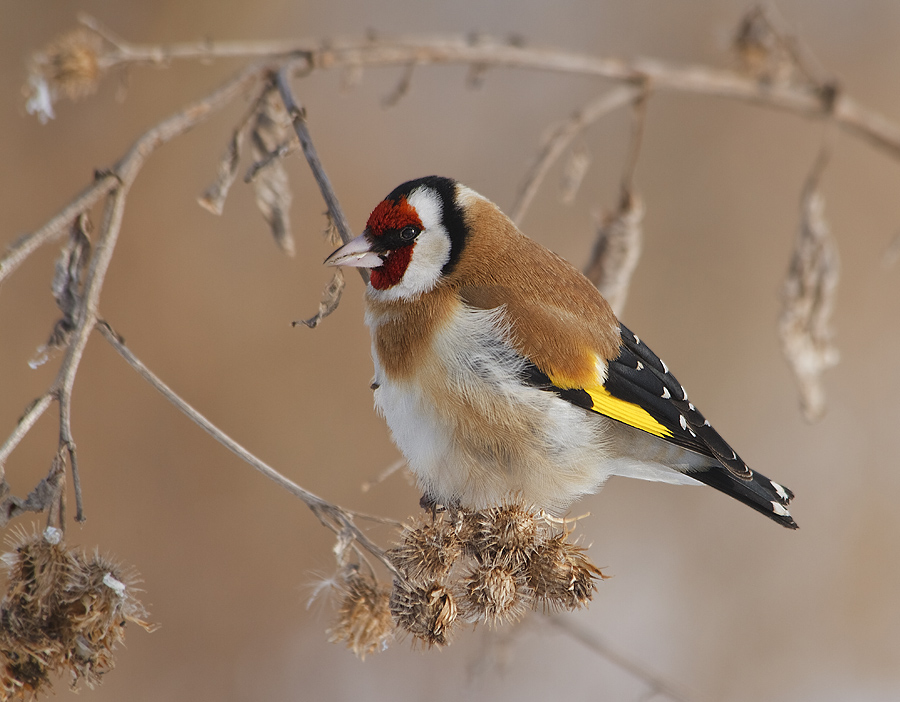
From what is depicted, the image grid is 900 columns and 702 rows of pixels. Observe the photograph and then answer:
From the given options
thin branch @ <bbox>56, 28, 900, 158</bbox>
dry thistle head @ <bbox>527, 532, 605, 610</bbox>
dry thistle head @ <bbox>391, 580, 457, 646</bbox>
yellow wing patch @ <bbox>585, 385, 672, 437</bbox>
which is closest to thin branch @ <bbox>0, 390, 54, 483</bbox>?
dry thistle head @ <bbox>391, 580, 457, 646</bbox>

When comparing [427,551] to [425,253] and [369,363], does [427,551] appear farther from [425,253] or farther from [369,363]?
[369,363]

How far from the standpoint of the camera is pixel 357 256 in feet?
8.16

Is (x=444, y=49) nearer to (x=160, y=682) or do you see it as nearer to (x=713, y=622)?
(x=160, y=682)

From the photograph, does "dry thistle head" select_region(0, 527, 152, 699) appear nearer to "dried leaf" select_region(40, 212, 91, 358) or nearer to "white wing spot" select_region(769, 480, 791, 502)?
"dried leaf" select_region(40, 212, 91, 358)

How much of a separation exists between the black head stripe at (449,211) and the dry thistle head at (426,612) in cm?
111

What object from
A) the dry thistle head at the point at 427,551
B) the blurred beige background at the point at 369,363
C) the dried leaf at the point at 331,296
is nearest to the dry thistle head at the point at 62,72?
the dried leaf at the point at 331,296

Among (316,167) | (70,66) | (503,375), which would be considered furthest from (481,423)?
(70,66)

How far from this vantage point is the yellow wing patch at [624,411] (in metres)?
2.50

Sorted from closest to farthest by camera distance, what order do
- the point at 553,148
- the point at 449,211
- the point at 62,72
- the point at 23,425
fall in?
the point at 23,425 < the point at 62,72 < the point at 449,211 < the point at 553,148

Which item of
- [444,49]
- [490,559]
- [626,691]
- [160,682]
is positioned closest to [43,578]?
[490,559]

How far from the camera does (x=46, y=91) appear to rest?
8.57ft

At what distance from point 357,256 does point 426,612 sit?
1.13 m

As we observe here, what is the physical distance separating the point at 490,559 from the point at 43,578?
1030 mm

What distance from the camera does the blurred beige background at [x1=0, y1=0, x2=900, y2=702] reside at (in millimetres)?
4156
